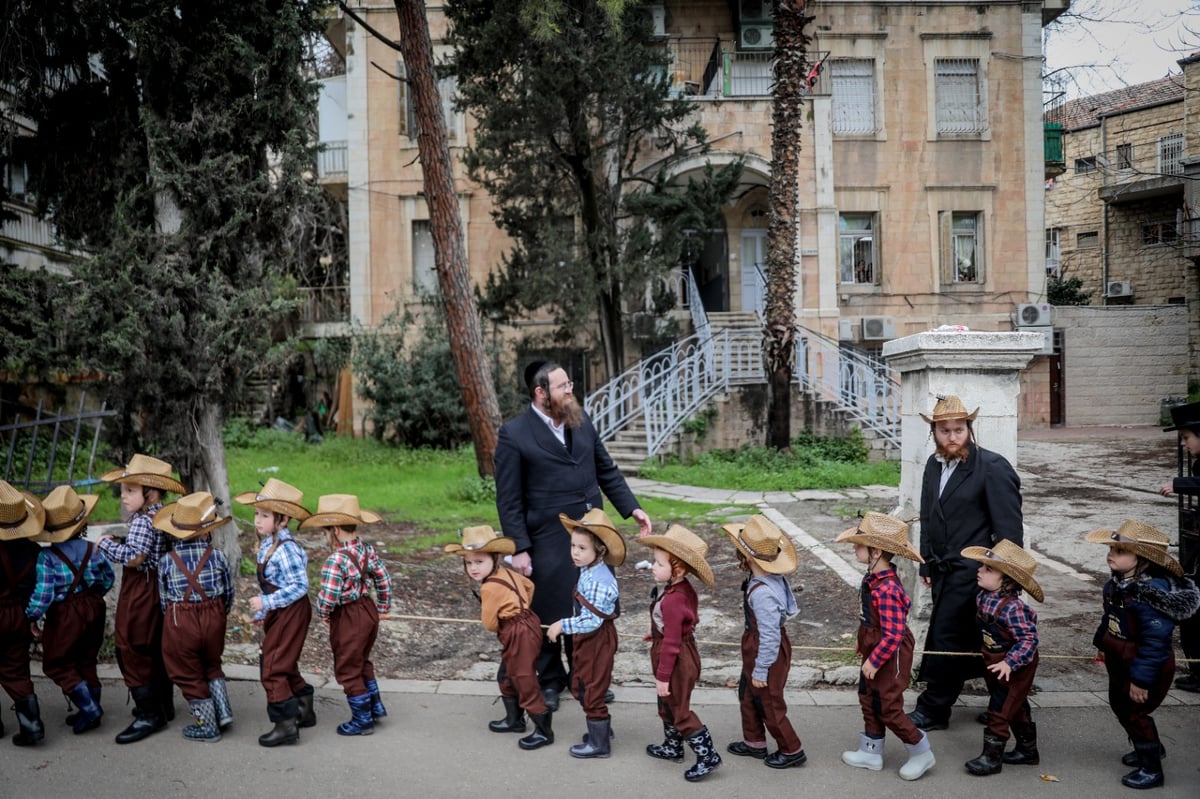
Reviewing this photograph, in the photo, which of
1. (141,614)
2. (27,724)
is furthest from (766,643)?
(27,724)

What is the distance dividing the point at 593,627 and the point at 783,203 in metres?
11.5

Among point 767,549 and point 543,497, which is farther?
point 543,497

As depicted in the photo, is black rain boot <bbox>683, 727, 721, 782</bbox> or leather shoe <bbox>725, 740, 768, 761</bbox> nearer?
black rain boot <bbox>683, 727, 721, 782</bbox>

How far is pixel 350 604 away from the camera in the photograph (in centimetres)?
495

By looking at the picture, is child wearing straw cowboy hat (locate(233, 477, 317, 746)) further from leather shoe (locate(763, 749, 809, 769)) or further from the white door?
the white door

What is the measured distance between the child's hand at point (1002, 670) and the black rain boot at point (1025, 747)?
1.09 feet

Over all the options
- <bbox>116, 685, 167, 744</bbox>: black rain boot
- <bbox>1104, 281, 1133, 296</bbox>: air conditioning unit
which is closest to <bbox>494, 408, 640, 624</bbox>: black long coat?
<bbox>116, 685, 167, 744</bbox>: black rain boot

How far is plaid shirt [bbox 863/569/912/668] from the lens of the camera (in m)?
4.33

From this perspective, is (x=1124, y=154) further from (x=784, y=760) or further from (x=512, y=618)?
(x=512, y=618)

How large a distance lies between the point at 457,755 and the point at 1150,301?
2880 cm

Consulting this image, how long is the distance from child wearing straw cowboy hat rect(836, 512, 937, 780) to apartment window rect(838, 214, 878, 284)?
18.5 meters

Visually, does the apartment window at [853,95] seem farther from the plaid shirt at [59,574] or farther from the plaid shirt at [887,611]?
the plaid shirt at [59,574]

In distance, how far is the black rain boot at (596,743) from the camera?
4684mm

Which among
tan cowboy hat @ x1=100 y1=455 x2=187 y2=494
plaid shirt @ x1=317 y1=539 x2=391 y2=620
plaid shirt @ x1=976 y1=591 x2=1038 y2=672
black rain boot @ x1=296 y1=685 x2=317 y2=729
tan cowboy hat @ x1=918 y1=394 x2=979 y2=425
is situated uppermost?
tan cowboy hat @ x1=918 y1=394 x2=979 y2=425
